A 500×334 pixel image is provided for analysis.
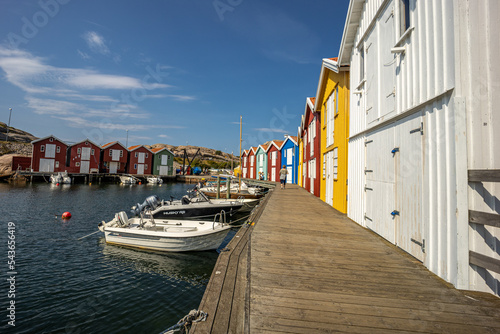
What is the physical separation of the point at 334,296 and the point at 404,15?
219 inches

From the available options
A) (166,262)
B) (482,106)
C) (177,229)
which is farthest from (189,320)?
(177,229)

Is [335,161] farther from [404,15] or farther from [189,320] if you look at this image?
[189,320]

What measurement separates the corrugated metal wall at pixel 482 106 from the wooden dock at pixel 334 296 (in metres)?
0.63

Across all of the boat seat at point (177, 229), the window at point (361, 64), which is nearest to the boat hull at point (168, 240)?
the boat seat at point (177, 229)

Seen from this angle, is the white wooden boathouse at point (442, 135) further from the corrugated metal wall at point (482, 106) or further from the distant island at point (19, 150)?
the distant island at point (19, 150)

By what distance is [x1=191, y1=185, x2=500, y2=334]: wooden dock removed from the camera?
7.61 feet

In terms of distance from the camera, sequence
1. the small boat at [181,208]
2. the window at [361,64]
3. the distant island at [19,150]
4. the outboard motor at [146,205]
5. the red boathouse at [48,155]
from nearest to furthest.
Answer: the window at [361,64] < the outboard motor at [146,205] < the small boat at [181,208] < the red boathouse at [48,155] < the distant island at [19,150]

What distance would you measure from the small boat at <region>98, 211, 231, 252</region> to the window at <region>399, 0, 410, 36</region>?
29.4 feet

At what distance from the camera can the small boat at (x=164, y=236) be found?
1068 cm

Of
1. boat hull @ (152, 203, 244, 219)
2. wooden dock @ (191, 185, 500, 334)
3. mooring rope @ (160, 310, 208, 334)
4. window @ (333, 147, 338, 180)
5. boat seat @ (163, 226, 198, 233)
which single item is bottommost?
boat seat @ (163, 226, 198, 233)

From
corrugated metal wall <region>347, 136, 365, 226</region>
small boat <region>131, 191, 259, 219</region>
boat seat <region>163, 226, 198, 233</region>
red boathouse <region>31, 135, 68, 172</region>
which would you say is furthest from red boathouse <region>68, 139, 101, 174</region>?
corrugated metal wall <region>347, 136, 365, 226</region>

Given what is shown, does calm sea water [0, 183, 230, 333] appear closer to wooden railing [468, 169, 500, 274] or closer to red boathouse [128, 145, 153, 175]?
wooden railing [468, 169, 500, 274]

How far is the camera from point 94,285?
782 centimetres

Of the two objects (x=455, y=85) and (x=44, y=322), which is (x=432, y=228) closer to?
(x=455, y=85)
